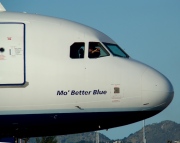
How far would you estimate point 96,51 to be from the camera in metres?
24.6

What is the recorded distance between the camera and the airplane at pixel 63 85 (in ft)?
77.7

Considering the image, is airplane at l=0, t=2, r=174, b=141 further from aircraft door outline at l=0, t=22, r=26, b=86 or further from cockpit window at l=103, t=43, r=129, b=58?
cockpit window at l=103, t=43, r=129, b=58

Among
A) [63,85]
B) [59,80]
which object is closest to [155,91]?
[63,85]

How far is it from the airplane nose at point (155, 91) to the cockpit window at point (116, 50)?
1282 millimetres

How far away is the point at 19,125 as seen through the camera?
79.1ft

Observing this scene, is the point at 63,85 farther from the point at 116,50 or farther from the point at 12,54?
the point at 116,50

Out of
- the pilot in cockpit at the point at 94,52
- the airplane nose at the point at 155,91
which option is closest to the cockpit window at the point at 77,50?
the pilot in cockpit at the point at 94,52

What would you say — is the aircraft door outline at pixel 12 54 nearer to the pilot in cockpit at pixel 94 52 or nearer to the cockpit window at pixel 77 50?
the cockpit window at pixel 77 50

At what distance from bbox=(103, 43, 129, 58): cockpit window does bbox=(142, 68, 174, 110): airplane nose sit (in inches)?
50.5

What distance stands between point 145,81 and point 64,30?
3.59 metres

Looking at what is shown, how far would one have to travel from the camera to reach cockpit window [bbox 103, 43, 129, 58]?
2495 centimetres

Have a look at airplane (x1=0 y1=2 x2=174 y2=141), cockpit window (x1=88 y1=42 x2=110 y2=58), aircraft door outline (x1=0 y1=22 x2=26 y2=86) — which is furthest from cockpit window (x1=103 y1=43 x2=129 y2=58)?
aircraft door outline (x1=0 y1=22 x2=26 y2=86)

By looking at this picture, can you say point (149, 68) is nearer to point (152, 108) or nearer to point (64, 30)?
point (152, 108)

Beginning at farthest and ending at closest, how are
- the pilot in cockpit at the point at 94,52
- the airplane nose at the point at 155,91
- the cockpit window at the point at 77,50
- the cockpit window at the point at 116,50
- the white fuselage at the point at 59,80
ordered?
1. the cockpit window at the point at 116,50
2. the pilot in cockpit at the point at 94,52
3. the cockpit window at the point at 77,50
4. the airplane nose at the point at 155,91
5. the white fuselage at the point at 59,80
